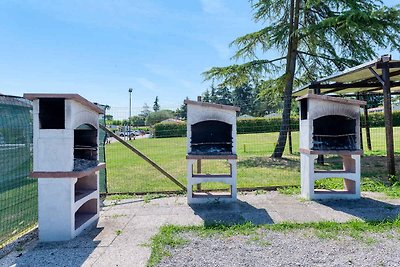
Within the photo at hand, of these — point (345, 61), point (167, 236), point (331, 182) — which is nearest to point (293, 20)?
point (345, 61)

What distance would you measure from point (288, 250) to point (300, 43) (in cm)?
1125

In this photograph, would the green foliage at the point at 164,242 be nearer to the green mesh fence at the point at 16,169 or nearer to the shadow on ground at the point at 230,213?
the shadow on ground at the point at 230,213

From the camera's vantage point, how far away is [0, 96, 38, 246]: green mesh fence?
3660 millimetres

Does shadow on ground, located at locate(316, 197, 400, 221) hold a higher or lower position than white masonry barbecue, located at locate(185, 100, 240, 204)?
lower

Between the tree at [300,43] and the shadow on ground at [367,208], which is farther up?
the tree at [300,43]

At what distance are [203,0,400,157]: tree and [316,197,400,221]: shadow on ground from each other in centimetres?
533

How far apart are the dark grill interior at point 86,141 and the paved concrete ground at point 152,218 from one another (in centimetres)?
103

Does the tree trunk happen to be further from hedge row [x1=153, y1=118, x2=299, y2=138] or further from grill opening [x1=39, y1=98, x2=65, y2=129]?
grill opening [x1=39, y1=98, x2=65, y2=129]

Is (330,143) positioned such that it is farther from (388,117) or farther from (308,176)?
(388,117)

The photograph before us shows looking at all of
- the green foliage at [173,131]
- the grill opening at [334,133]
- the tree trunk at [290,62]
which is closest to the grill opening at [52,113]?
the grill opening at [334,133]

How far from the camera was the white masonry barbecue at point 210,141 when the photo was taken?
5516 millimetres

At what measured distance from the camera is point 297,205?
17.4 feet

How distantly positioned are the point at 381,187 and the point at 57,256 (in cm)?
641

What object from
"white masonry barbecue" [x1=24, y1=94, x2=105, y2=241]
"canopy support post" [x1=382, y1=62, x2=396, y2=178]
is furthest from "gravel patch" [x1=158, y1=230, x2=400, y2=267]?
"canopy support post" [x1=382, y1=62, x2=396, y2=178]
